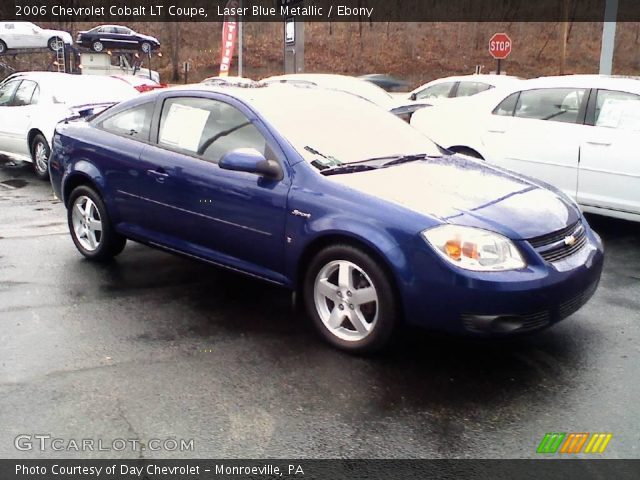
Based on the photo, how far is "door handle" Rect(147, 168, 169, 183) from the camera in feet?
15.8

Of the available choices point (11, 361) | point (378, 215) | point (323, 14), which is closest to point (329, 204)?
point (378, 215)

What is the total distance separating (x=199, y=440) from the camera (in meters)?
3.05

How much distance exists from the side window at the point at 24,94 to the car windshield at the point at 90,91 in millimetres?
497

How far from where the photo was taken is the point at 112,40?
31594 mm

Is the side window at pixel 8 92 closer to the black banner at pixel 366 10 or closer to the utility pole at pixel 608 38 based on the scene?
the utility pole at pixel 608 38

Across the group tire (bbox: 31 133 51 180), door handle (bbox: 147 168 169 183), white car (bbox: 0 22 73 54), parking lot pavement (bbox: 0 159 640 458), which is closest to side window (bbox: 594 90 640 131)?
parking lot pavement (bbox: 0 159 640 458)

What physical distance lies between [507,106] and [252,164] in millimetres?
4292

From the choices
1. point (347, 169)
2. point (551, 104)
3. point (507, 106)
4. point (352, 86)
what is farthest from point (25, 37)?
point (347, 169)

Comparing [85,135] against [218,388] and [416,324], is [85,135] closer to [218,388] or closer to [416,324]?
[218,388]

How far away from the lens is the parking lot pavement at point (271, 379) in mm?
3098

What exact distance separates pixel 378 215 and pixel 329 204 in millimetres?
342

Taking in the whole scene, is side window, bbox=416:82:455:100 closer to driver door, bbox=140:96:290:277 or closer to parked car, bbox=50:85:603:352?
parked car, bbox=50:85:603:352

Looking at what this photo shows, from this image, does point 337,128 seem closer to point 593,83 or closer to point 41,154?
point 593,83

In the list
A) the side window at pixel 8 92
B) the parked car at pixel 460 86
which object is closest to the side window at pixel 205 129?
the side window at pixel 8 92
